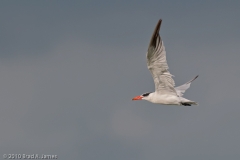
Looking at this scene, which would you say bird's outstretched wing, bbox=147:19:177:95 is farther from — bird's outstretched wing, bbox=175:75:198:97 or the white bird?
bird's outstretched wing, bbox=175:75:198:97

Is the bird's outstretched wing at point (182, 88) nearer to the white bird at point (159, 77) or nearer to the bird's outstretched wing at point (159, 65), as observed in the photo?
the white bird at point (159, 77)

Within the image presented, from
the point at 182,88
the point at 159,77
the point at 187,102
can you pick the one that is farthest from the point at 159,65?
the point at 182,88

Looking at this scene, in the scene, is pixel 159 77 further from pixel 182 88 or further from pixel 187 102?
pixel 182 88

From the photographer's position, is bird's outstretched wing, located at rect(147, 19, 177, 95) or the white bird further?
the white bird

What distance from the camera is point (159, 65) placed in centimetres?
3494

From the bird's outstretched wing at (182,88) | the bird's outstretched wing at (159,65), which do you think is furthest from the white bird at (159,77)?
the bird's outstretched wing at (182,88)

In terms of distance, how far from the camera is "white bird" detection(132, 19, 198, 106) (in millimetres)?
34156

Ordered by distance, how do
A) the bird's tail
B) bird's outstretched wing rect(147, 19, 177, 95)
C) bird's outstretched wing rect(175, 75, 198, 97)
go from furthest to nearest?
bird's outstretched wing rect(175, 75, 198, 97)
the bird's tail
bird's outstretched wing rect(147, 19, 177, 95)

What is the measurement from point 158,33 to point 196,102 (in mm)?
4970

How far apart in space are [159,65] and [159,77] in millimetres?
1034

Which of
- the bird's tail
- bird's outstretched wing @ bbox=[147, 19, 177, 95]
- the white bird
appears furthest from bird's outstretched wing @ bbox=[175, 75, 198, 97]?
bird's outstretched wing @ bbox=[147, 19, 177, 95]

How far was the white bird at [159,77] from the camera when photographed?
34156 millimetres

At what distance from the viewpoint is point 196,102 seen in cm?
3622

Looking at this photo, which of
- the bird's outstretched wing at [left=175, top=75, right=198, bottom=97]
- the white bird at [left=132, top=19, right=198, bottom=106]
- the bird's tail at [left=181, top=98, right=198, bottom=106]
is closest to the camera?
the white bird at [left=132, top=19, right=198, bottom=106]
